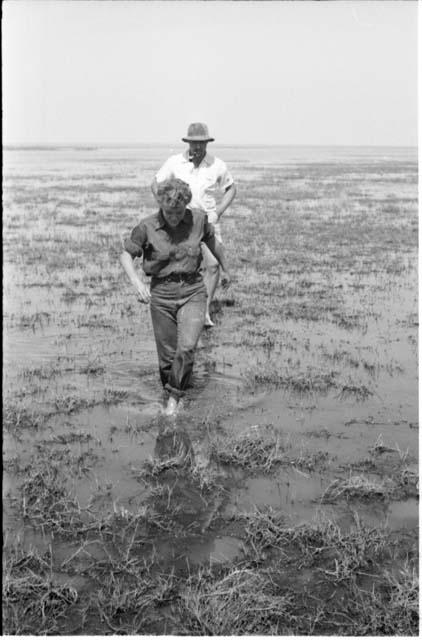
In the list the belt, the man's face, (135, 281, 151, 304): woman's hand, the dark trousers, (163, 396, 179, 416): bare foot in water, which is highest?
the man's face

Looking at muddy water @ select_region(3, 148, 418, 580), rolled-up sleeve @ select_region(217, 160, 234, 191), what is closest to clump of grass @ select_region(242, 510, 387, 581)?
muddy water @ select_region(3, 148, 418, 580)

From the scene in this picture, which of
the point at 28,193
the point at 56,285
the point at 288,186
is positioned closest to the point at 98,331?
the point at 56,285

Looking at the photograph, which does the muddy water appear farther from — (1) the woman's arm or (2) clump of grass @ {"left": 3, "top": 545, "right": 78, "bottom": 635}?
(1) the woman's arm

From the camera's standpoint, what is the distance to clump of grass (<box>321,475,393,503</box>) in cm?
484

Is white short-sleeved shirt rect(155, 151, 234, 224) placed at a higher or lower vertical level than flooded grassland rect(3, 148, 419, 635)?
higher

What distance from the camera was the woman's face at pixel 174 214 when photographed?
573 centimetres

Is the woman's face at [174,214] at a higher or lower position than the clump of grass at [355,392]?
higher

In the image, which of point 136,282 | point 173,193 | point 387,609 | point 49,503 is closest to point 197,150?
point 173,193

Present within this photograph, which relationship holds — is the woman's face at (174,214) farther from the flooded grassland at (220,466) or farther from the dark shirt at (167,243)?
the flooded grassland at (220,466)

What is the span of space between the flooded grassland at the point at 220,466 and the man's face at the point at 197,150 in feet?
6.26

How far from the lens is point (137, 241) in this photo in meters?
5.91

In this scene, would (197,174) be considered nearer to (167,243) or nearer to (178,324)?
(167,243)

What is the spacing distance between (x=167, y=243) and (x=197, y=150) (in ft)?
6.77

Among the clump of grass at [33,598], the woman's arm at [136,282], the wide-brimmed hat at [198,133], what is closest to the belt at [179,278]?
the woman's arm at [136,282]
